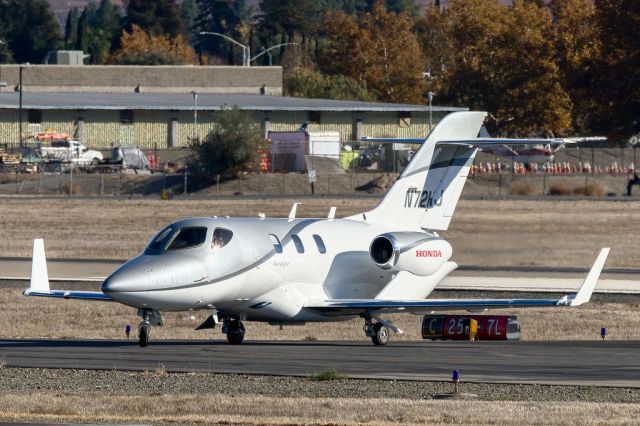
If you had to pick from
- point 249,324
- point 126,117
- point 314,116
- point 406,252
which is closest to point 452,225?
point 249,324

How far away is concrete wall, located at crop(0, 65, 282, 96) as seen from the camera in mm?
136250

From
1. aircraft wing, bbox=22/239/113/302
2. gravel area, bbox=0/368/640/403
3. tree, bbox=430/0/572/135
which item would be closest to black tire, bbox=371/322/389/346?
aircraft wing, bbox=22/239/113/302

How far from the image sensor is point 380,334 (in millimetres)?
29156

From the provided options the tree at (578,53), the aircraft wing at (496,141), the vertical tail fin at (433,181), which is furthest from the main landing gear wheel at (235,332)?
the tree at (578,53)

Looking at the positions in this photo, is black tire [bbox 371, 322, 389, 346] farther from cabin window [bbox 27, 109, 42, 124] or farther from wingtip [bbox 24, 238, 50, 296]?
cabin window [bbox 27, 109, 42, 124]

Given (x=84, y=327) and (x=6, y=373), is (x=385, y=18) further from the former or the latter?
(x=6, y=373)

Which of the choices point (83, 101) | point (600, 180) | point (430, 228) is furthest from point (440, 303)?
point (83, 101)

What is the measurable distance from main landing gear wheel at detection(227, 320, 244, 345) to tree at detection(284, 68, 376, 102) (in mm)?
116890

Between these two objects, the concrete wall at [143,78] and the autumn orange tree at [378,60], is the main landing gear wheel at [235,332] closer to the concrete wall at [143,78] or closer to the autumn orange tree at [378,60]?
the concrete wall at [143,78]

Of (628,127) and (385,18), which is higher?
(385,18)

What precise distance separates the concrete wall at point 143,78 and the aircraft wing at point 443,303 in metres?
109

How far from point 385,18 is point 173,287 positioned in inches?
5587

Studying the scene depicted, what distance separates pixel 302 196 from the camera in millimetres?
85062

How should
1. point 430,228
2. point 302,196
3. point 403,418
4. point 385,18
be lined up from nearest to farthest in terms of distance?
point 403,418 → point 430,228 → point 302,196 → point 385,18
